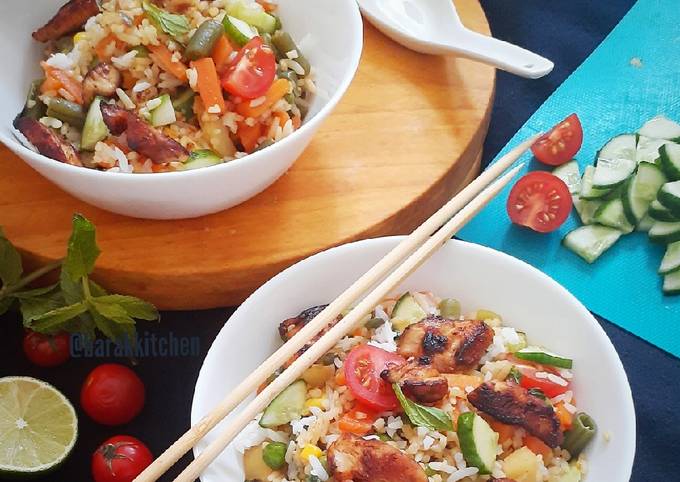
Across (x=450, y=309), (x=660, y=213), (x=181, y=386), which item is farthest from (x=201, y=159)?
(x=660, y=213)

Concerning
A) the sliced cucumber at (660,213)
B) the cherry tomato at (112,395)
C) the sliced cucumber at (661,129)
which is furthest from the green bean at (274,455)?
the sliced cucumber at (661,129)

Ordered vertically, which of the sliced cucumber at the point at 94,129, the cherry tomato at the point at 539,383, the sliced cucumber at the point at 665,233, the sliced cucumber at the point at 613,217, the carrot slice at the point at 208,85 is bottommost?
the sliced cucumber at the point at 94,129

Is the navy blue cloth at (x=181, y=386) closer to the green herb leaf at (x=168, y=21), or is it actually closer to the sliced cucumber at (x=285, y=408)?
the sliced cucumber at (x=285, y=408)

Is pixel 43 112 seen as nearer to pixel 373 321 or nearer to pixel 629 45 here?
pixel 373 321

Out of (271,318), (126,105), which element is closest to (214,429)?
(271,318)

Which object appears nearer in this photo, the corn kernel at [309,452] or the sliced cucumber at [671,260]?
the corn kernel at [309,452]

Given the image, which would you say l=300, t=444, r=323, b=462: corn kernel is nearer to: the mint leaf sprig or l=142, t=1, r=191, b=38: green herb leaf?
the mint leaf sprig

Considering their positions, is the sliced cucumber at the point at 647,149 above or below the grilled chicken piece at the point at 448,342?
above
